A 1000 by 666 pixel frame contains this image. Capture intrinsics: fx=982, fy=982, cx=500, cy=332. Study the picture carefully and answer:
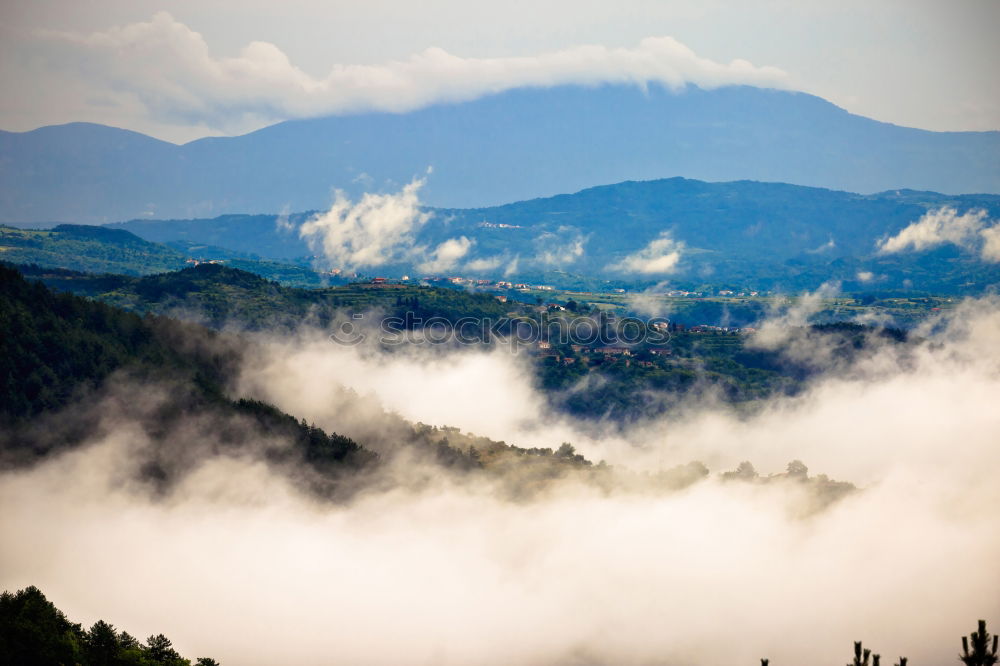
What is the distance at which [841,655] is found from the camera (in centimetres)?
12962

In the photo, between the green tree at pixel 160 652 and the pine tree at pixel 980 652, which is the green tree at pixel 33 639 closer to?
the green tree at pixel 160 652

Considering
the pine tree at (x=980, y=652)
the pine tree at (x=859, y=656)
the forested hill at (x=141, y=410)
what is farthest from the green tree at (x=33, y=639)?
the forested hill at (x=141, y=410)

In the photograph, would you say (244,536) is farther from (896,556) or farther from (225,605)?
(896,556)

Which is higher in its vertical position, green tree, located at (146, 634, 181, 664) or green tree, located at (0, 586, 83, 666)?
green tree, located at (0, 586, 83, 666)

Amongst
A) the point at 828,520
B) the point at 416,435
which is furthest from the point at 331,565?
the point at 828,520

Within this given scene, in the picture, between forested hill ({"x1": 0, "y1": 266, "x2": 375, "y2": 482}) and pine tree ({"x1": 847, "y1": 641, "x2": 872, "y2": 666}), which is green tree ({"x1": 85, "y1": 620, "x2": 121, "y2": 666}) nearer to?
pine tree ({"x1": 847, "y1": 641, "x2": 872, "y2": 666})

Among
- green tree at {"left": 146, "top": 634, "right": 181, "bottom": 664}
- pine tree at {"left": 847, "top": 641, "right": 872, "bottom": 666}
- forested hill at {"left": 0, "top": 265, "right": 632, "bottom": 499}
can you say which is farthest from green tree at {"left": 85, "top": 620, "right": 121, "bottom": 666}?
forested hill at {"left": 0, "top": 265, "right": 632, "bottom": 499}

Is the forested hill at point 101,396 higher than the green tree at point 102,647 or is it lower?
higher

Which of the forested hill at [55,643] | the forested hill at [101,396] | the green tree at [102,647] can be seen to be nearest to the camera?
the forested hill at [55,643]

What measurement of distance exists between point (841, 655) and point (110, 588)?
91332mm

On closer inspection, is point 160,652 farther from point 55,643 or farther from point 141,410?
point 141,410

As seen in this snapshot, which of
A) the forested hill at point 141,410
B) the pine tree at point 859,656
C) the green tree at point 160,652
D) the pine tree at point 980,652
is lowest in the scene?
the green tree at point 160,652

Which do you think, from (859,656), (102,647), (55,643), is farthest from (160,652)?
(859,656)

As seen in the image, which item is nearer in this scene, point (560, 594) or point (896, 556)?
point (560, 594)
